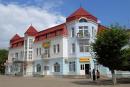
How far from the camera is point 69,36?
185ft

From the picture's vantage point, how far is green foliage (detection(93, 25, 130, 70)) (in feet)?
92.2

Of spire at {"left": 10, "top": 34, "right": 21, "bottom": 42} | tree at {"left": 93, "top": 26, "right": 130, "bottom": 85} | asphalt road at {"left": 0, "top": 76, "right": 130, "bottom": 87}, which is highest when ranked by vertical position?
spire at {"left": 10, "top": 34, "right": 21, "bottom": 42}

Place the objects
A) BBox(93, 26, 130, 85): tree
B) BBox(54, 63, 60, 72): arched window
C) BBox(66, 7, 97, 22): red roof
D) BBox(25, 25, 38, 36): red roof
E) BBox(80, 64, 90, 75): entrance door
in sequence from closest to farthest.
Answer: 1. BBox(93, 26, 130, 85): tree
2. BBox(80, 64, 90, 75): entrance door
3. BBox(66, 7, 97, 22): red roof
4. BBox(54, 63, 60, 72): arched window
5. BBox(25, 25, 38, 36): red roof

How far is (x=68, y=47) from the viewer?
185ft

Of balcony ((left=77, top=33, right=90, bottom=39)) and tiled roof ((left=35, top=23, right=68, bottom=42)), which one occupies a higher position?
tiled roof ((left=35, top=23, right=68, bottom=42))

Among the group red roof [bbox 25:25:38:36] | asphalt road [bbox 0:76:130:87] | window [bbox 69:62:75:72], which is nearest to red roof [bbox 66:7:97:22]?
window [bbox 69:62:75:72]

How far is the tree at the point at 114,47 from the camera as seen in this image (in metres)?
28.1

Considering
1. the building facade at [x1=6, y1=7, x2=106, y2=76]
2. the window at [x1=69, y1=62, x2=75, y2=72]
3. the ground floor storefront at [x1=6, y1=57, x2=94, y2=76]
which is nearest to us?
the ground floor storefront at [x1=6, y1=57, x2=94, y2=76]

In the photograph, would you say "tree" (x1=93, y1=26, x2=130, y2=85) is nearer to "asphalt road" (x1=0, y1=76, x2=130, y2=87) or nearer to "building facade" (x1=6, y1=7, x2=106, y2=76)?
"asphalt road" (x1=0, y1=76, x2=130, y2=87)

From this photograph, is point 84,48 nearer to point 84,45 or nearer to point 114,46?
point 84,45

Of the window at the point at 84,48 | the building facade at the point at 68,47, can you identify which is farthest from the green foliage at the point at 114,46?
the window at the point at 84,48

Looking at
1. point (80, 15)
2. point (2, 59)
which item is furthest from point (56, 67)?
point (2, 59)

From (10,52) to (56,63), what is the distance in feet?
89.5

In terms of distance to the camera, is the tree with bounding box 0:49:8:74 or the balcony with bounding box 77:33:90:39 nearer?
the balcony with bounding box 77:33:90:39
